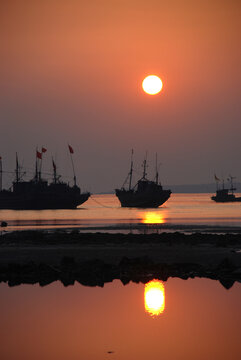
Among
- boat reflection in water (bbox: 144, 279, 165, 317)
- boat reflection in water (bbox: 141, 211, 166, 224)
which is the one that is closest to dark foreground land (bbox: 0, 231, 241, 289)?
boat reflection in water (bbox: 144, 279, 165, 317)

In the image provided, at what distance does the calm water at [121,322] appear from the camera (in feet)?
69.8

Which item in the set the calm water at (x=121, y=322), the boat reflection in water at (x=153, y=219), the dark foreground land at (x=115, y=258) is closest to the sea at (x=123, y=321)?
the calm water at (x=121, y=322)

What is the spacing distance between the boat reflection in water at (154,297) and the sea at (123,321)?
4 centimetres

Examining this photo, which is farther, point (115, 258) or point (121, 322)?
point (115, 258)

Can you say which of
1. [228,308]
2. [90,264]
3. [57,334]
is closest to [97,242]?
[90,264]

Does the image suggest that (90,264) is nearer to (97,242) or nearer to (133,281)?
(133,281)

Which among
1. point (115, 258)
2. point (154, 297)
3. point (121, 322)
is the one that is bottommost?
point (121, 322)

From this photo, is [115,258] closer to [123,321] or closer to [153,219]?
→ [123,321]

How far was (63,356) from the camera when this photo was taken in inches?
814

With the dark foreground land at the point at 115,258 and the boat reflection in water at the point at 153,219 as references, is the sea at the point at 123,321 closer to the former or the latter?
the dark foreground land at the point at 115,258

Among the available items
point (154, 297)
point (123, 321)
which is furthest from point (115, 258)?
point (123, 321)

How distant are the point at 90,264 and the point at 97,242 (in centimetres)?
1945

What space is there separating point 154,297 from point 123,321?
4.48 metres

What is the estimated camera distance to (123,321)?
25672 mm
